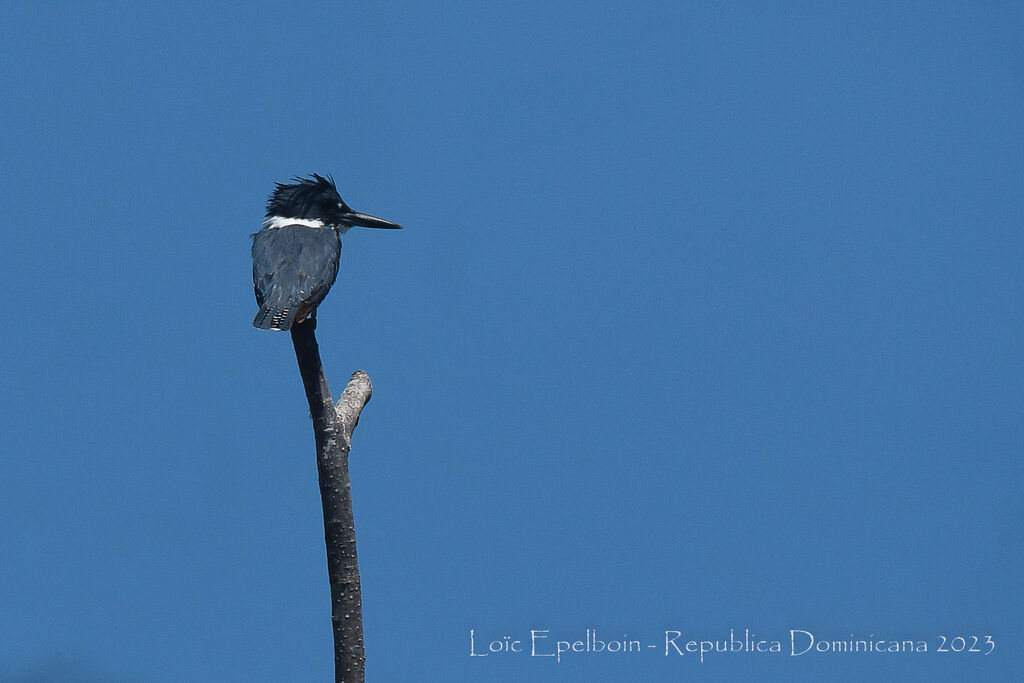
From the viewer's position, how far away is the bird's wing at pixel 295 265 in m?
4.09

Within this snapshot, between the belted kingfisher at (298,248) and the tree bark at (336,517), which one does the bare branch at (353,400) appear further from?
the belted kingfisher at (298,248)

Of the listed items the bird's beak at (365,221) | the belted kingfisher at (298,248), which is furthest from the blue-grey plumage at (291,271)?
the bird's beak at (365,221)

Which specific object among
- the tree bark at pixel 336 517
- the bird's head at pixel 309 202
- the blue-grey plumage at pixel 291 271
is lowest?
the tree bark at pixel 336 517

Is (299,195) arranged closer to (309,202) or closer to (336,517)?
(309,202)

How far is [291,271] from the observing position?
4.19m

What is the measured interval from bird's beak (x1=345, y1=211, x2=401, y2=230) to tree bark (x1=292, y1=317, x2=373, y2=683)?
1050 mm

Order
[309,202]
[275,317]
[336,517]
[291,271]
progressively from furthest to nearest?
1. [309,202]
2. [291,271]
3. [336,517]
4. [275,317]

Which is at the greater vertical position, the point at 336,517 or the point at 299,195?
the point at 299,195

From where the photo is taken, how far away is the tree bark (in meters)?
4.05

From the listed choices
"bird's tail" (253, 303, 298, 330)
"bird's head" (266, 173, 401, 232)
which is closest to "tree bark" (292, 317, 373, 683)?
"bird's tail" (253, 303, 298, 330)

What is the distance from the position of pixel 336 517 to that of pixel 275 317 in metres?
0.78

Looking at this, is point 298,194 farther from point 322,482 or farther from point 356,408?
point 322,482

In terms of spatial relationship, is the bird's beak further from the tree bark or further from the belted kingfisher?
the tree bark

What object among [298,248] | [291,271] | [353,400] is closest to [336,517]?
[353,400]
